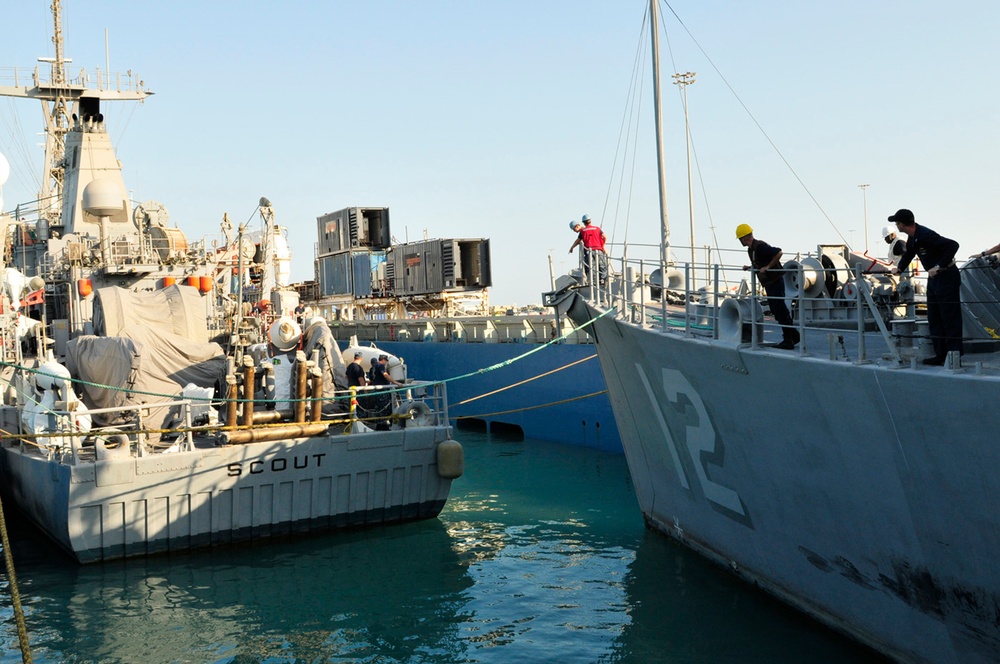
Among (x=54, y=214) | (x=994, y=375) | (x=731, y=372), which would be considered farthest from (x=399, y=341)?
(x=994, y=375)

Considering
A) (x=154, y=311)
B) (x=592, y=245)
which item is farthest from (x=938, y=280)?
(x=154, y=311)

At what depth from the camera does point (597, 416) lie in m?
21.9

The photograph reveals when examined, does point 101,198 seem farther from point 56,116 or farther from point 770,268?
point 770,268

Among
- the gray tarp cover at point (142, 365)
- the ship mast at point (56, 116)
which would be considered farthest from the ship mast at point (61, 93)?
the gray tarp cover at point (142, 365)

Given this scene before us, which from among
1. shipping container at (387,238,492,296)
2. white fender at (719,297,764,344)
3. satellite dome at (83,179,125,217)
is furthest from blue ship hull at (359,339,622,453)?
white fender at (719,297,764,344)

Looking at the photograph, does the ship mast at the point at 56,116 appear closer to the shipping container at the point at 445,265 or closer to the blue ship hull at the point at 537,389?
the blue ship hull at the point at 537,389

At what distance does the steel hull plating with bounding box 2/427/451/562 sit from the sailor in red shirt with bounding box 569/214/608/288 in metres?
3.45

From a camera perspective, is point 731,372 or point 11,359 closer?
point 731,372

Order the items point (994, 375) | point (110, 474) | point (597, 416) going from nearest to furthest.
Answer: point (994, 375) → point (110, 474) → point (597, 416)

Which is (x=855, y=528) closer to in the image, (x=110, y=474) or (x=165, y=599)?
(x=165, y=599)

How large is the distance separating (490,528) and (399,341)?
2010cm

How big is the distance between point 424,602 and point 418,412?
4241 mm

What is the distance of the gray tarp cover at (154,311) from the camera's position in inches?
630

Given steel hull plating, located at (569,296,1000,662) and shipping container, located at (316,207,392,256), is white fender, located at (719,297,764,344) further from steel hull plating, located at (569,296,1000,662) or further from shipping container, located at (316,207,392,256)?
shipping container, located at (316,207,392,256)
